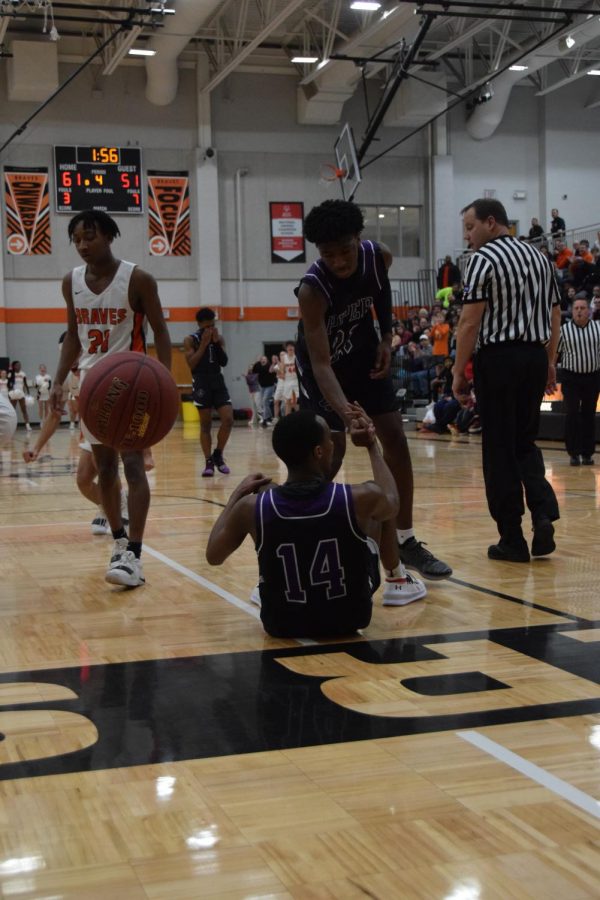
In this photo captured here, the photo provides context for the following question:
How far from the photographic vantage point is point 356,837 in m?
2.03

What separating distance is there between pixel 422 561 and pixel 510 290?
1381 mm

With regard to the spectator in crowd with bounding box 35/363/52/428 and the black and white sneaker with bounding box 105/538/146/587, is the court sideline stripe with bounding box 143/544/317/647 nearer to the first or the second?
the black and white sneaker with bounding box 105/538/146/587

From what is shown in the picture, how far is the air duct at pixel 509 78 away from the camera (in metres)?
22.7

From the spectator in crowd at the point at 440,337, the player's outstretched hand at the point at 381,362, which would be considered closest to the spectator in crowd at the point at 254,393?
the spectator in crowd at the point at 440,337

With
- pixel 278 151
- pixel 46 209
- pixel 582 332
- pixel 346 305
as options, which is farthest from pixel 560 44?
pixel 346 305

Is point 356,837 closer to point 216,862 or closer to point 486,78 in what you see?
point 216,862

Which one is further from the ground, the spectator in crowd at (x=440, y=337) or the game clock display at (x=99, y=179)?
the game clock display at (x=99, y=179)

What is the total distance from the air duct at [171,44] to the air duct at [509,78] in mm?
7396

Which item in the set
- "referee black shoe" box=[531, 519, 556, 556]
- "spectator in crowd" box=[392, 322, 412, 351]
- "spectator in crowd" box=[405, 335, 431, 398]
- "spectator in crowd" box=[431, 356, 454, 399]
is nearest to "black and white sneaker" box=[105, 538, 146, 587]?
"referee black shoe" box=[531, 519, 556, 556]

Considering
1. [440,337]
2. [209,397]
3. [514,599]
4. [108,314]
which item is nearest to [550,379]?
[514,599]

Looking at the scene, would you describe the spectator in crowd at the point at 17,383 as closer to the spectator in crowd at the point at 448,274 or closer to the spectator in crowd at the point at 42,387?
the spectator in crowd at the point at 42,387

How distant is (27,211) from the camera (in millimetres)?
26094

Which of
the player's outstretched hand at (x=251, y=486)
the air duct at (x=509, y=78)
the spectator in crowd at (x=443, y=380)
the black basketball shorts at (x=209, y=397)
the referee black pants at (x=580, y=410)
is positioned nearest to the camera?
the player's outstretched hand at (x=251, y=486)

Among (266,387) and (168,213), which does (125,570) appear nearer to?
(266,387)
